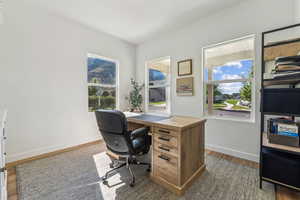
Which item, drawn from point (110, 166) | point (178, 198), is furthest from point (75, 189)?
point (178, 198)

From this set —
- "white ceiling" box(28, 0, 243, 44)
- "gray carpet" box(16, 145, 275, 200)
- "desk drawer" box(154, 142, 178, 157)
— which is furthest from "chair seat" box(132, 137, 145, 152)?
"white ceiling" box(28, 0, 243, 44)

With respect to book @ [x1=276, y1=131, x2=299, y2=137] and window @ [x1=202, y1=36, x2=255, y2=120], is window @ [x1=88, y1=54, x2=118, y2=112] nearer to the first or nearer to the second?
window @ [x1=202, y1=36, x2=255, y2=120]

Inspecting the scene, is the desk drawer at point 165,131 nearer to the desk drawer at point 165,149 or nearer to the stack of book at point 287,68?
the desk drawer at point 165,149

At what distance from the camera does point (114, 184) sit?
1.65 meters

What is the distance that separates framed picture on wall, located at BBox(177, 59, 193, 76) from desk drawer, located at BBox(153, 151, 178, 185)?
1.99 m

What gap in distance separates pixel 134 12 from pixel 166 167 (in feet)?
8.94

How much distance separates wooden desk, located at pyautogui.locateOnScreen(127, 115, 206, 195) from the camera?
1.46 metres

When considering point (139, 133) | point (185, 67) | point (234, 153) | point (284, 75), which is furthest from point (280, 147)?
point (185, 67)

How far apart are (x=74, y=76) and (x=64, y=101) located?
58 centimetres

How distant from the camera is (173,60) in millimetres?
3223

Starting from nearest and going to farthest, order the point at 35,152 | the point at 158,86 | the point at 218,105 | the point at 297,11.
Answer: the point at 297,11 < the point at 35,152 < the point at 218,105 < the point at 158,86

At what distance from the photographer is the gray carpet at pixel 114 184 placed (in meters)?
1.46

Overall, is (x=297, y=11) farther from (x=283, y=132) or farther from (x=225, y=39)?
(x=283, y=132)

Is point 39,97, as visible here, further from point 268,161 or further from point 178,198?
point 268,161
